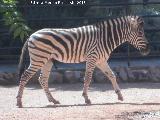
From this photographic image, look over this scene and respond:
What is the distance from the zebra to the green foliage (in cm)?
223

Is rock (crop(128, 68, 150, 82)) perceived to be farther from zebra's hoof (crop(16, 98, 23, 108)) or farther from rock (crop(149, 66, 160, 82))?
zebra's hoof (crop(16, 98, 23, 108))

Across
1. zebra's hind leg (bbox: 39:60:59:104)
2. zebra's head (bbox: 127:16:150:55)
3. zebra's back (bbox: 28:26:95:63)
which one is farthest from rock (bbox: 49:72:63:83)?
zebra's head (bbox: 127:16:150:55)

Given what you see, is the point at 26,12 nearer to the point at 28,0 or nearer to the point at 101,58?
the point at 28,0

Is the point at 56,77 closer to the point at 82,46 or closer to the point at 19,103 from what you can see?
the point at 82,46

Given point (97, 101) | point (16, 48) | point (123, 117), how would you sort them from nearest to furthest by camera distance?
1. point (123, 117)
2. point (97, 101)
3. point (16, 48)

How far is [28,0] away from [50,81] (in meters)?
2.50

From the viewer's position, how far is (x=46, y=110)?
9578 millimetres

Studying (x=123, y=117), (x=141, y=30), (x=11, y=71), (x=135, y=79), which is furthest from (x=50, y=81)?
(x=123, y=117)

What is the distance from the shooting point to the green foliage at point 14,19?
13.3m

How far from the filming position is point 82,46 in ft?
35.8

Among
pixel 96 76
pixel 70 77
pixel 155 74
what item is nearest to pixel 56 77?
pixel 70 77

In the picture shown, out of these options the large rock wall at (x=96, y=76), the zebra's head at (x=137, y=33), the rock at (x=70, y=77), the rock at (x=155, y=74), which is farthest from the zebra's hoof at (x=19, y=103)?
the rock at (x=155, y=74)

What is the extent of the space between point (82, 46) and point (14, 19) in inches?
120

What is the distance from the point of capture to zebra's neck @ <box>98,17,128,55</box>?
11.0m
